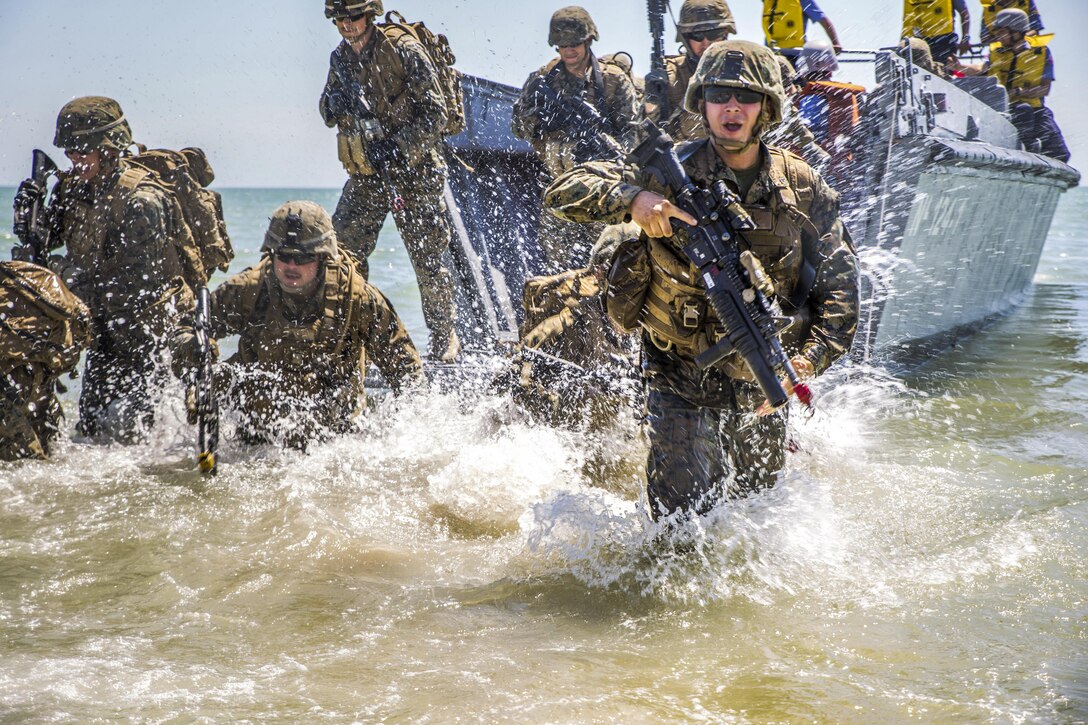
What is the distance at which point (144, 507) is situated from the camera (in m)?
4.87

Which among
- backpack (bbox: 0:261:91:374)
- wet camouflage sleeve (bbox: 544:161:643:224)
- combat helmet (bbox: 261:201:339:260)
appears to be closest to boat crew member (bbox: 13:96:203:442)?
backpack (bbox: 0:261:91:374)

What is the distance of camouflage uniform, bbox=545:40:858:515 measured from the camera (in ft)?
11.6

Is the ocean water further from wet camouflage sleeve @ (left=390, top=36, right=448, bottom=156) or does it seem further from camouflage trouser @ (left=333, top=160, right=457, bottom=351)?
wet camouflage sleeve @ (left=390, top=36, right=448, bottom=156)

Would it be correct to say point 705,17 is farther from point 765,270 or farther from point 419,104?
point 765,270

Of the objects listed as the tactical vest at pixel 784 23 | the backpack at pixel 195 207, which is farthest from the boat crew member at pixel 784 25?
the backpack at pixel 195 207

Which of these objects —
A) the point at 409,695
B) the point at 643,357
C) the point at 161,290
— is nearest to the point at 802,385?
the point at 643,357

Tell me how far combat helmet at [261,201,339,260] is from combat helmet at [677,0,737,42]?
314cm

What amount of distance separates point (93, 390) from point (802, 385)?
4.44m

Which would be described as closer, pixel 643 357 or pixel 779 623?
pixel 779 623

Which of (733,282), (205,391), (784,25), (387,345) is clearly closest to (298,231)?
(387,345)

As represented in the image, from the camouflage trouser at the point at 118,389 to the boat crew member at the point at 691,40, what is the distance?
3.62 metres

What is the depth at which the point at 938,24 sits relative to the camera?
35.7 ft

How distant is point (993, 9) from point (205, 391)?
9462 millimetres

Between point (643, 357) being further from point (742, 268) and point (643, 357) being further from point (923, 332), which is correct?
point (923, 332)
